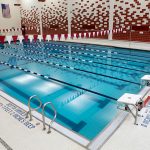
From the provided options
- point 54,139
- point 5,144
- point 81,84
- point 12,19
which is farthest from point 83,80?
point 12,19

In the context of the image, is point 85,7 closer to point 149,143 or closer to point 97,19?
point 97,19

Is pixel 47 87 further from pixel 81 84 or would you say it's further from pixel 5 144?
pixel 5 144

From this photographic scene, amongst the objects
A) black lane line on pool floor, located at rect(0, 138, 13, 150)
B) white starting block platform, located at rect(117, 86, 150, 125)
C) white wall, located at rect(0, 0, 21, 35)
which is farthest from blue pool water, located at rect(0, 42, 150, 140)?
white wall, located at rect(0, 0, 21, 35)

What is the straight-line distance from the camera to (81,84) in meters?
4.79

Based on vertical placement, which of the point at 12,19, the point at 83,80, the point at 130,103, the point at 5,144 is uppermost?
the point at 12,19

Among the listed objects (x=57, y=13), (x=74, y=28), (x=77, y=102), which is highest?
(x=57, y=13)

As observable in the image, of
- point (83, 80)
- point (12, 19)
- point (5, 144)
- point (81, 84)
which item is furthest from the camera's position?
point (12, 19)

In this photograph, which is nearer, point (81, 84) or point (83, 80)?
point (81, 84)

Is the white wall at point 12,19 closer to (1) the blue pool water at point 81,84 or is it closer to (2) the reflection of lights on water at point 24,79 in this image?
(1) the blue pool water at point 81,84

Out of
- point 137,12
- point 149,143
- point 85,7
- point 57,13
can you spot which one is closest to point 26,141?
point 149,143

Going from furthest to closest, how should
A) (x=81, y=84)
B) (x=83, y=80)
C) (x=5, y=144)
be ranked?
(x=83, y=80), (x=81, y=84), (x=5, y=144)

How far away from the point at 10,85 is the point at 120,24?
875 cm

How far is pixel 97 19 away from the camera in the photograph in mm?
12234

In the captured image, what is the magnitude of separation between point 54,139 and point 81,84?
8.81ft
